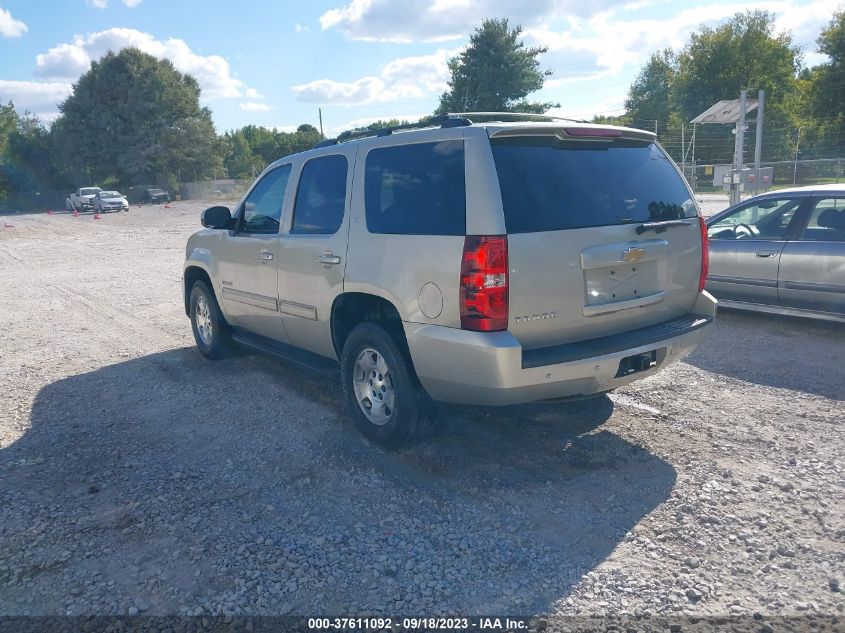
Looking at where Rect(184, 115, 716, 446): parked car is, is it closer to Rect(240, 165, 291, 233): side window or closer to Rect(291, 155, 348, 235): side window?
Rect(291, 155, 348, 235): side window

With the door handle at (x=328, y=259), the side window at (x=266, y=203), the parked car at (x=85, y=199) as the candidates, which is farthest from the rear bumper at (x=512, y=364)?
the parked car at (x=85, y=199)

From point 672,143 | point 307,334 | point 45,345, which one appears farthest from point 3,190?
point 307,334

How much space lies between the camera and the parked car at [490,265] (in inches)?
150

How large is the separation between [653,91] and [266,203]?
8029 cm

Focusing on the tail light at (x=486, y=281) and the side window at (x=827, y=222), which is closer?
the tail light at (x=486, y=281)

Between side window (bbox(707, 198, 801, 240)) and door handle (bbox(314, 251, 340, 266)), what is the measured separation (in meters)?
5.24

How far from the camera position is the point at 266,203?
19.5 feet

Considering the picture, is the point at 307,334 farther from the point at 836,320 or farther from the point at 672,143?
the point at 672,143

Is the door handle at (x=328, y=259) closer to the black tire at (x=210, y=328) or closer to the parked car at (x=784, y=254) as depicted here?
the black tire at (x=210, y=328)

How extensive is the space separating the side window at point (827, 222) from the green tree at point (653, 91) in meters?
67.1

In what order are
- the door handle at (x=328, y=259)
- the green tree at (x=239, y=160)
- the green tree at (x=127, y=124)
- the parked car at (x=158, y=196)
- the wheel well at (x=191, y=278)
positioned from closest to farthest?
the door handle at (x=328, y=259)
the wheel well at (x=191, y=278)
the parked car at (x=158, y=196)
the green tree at (x=127, y=124)
the green tree at (x=239, y=160)

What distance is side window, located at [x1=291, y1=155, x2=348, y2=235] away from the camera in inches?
194

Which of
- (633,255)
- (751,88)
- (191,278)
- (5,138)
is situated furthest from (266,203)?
(5,138)

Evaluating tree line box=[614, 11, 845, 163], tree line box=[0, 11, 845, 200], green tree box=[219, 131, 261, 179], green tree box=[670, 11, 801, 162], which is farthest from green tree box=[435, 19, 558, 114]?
green tree box=[219, 131, 261, 179]
